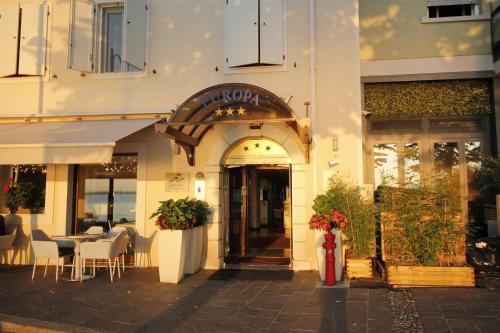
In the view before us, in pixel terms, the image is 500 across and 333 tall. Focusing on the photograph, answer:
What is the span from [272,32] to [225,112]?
2.11 meters

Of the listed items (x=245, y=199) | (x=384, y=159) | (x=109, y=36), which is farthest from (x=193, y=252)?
(x=109, y=36)

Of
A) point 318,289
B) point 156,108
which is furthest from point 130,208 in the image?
point 318,289

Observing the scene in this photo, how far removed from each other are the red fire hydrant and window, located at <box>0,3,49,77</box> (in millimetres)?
7801

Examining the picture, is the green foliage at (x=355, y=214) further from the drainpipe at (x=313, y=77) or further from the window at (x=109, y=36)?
the window at (x=109, y=36)

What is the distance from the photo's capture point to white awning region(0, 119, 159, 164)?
7.77 metres

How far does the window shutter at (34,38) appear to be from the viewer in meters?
9.74

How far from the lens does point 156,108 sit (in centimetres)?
939

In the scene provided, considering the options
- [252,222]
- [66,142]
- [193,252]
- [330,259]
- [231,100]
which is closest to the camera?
[330,259]

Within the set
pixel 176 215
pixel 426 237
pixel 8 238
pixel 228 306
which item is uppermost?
pixel 176 215

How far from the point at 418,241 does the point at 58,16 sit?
961cm

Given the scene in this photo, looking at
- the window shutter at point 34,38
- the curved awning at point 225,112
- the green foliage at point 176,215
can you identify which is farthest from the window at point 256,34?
the window shutter at point 34,38

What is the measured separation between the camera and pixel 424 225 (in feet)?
23.1

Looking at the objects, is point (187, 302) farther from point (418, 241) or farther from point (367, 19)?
point (367, 19)

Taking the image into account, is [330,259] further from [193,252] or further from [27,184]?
[27,184]
